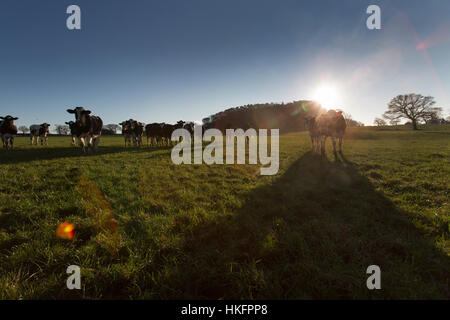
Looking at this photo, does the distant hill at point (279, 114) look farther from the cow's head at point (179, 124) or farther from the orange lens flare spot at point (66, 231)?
the orange lens flare spot at point (66, 231)

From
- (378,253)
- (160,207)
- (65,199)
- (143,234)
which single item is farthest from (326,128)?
(65,199)

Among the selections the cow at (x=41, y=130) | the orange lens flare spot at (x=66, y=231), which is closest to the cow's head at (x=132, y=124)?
the cow at (x=41, y=130)

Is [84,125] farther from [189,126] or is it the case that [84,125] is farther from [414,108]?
[414,108]

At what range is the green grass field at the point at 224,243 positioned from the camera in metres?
1.82

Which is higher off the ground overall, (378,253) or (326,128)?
(326,128)

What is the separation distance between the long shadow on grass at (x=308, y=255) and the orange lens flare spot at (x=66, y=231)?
1.85 meters

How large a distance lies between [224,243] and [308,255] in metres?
1.12

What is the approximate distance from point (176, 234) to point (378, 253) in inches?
111

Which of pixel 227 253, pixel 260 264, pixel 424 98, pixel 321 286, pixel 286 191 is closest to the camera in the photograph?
pixel 321 286

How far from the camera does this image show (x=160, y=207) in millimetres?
3760

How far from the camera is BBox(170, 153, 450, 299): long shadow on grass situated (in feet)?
5.87

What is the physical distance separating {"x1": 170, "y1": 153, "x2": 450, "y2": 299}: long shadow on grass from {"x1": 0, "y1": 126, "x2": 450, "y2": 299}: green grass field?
13 mm

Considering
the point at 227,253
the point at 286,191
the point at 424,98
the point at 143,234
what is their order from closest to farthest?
the point at 227,253
the point at 143,234
the point at 286,191
the point at 424,98
